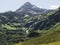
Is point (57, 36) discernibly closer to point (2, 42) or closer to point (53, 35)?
point (53, 35)

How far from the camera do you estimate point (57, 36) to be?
168 m

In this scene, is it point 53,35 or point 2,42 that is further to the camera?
point 53,35

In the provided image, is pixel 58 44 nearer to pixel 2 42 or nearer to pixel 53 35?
pixel 2 42

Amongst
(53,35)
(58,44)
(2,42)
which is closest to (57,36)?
(53,35)

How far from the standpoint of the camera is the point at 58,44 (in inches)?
4850

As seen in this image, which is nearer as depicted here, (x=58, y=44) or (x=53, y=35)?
(x=58, y=44)

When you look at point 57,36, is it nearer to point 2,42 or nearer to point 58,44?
point 58,44

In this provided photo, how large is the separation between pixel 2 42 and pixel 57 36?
2525 inches

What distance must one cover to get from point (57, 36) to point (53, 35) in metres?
6.55

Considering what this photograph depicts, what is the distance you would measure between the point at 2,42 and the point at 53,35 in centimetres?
6764

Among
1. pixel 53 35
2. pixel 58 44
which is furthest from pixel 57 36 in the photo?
pixel 58 44

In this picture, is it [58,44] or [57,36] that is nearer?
[58,44]

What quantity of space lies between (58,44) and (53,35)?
51438 millimetres
